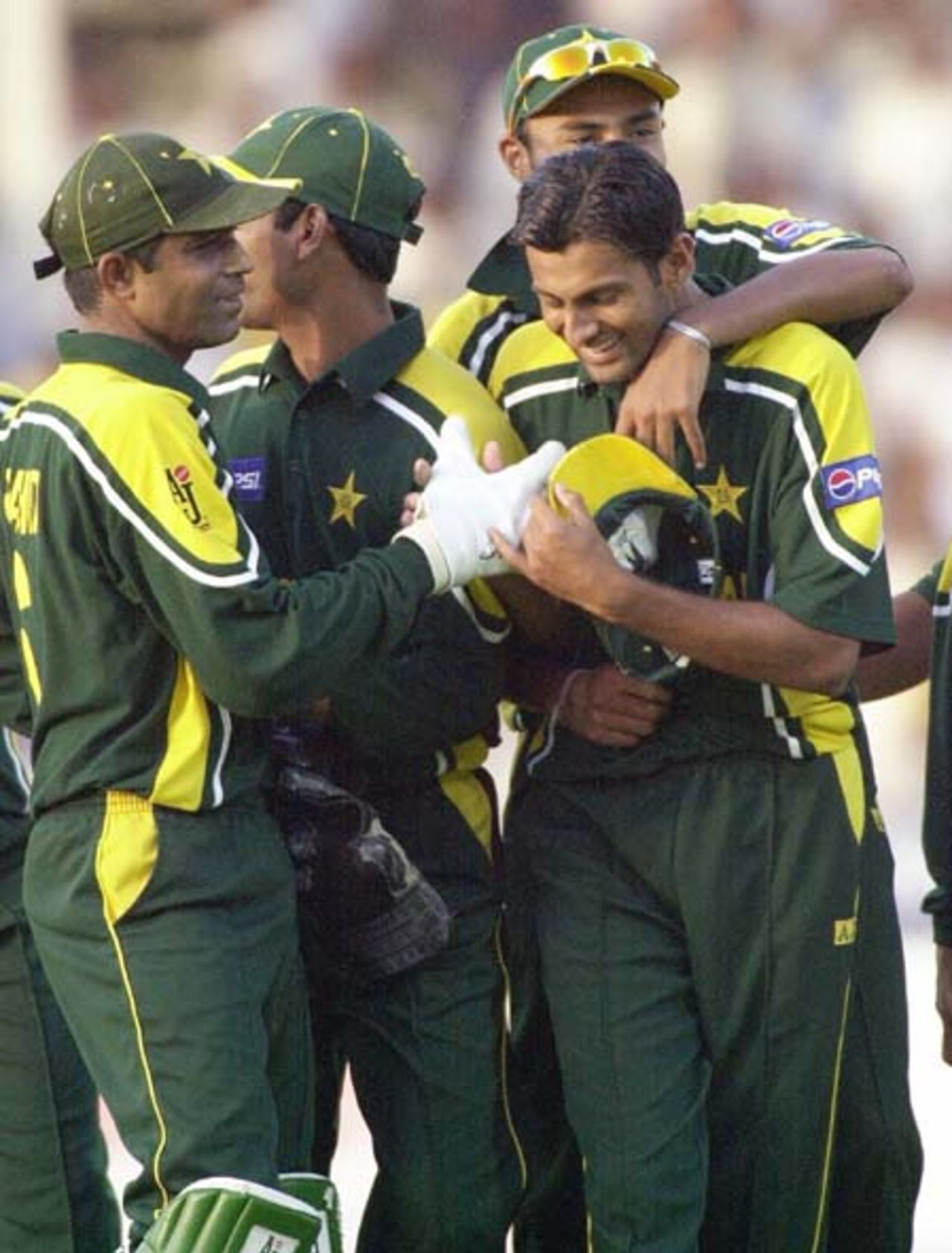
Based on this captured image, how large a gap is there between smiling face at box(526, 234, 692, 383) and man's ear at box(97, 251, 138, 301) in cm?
49

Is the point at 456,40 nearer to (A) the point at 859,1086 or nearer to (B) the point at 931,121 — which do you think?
(B) the point at 931,121

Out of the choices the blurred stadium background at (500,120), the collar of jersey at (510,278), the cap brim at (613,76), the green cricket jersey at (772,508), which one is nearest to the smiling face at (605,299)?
the green cricket jersey at (772,508)

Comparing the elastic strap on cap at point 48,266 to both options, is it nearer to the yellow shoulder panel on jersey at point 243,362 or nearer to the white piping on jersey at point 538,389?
the yellow shoulder panel on jersey at point 243,362

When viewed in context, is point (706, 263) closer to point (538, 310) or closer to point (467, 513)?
point (538, 310)

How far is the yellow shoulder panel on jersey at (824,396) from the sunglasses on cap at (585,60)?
0.54 meters

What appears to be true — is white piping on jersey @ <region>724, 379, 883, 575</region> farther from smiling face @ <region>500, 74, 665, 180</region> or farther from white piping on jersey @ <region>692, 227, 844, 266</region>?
smiling face @ <region>500, 74, 665, 180</region>

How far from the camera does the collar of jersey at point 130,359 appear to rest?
3506mm

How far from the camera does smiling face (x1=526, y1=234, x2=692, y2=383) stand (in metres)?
3.62

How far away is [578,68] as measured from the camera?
405cm

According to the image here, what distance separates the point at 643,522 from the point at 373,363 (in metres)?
0.44

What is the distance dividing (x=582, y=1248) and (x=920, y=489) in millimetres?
2698

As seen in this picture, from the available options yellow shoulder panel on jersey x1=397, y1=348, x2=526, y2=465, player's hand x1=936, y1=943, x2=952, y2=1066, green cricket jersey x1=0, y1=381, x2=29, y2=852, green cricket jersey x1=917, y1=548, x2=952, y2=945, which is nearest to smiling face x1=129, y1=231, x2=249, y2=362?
yellow shoulder panel on jersey x1=397, y1=348, x2=526, y2=465

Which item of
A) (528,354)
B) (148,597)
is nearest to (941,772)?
(528,354)

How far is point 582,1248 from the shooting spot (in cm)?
409
